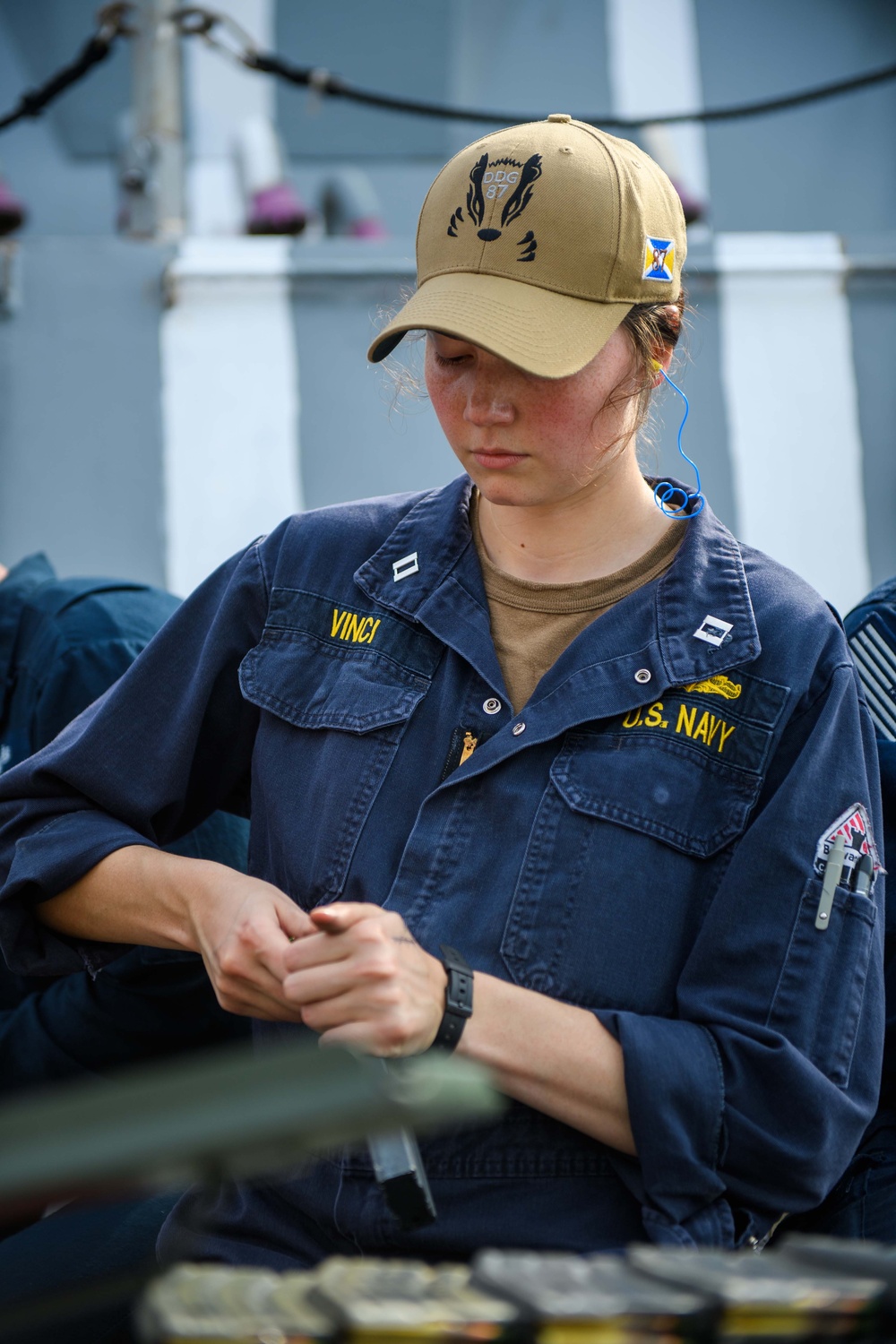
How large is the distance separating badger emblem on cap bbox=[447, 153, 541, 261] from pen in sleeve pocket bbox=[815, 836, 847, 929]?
60cm

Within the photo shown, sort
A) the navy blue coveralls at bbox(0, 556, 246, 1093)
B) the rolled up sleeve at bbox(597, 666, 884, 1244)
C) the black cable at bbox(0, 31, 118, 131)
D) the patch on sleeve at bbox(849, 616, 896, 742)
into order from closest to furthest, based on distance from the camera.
→ the rolled up sleeve at bbox(597, 666, 884, 1244)
the patch on sleeve at bbox(849, 616, 896, 742)
the navy blue coveralls at bbox(0, 556, 246, 1093)
the black cable at bbox(0, 31, 118, 131)

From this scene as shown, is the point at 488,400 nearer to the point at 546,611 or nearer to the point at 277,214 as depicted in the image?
the point at 546,611

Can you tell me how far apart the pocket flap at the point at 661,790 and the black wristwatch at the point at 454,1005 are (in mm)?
206

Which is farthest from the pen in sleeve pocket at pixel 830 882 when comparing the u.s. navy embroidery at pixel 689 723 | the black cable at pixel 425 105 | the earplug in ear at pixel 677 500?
the black cable at pixel 425 105

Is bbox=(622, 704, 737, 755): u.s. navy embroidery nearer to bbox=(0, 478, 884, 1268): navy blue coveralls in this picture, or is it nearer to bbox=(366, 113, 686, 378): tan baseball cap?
bbox=(0, 478, 884, 1268): navy blue coveralls

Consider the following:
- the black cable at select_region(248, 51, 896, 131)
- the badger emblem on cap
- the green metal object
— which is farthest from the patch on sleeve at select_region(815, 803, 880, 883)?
the black cable at select_region(248, 51, 896, 131)

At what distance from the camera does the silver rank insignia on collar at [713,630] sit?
54.4 inches

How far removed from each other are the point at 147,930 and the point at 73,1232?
384mm

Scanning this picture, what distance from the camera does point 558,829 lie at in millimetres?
1318

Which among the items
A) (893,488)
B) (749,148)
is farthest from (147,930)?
(749,148)

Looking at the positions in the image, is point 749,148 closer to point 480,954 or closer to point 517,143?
point 517,143

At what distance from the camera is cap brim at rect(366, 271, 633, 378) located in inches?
50.6

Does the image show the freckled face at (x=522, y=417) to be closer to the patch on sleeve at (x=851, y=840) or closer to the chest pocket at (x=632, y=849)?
the chest pocket at (x=632, y=849)

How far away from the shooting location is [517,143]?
54.1 inches
